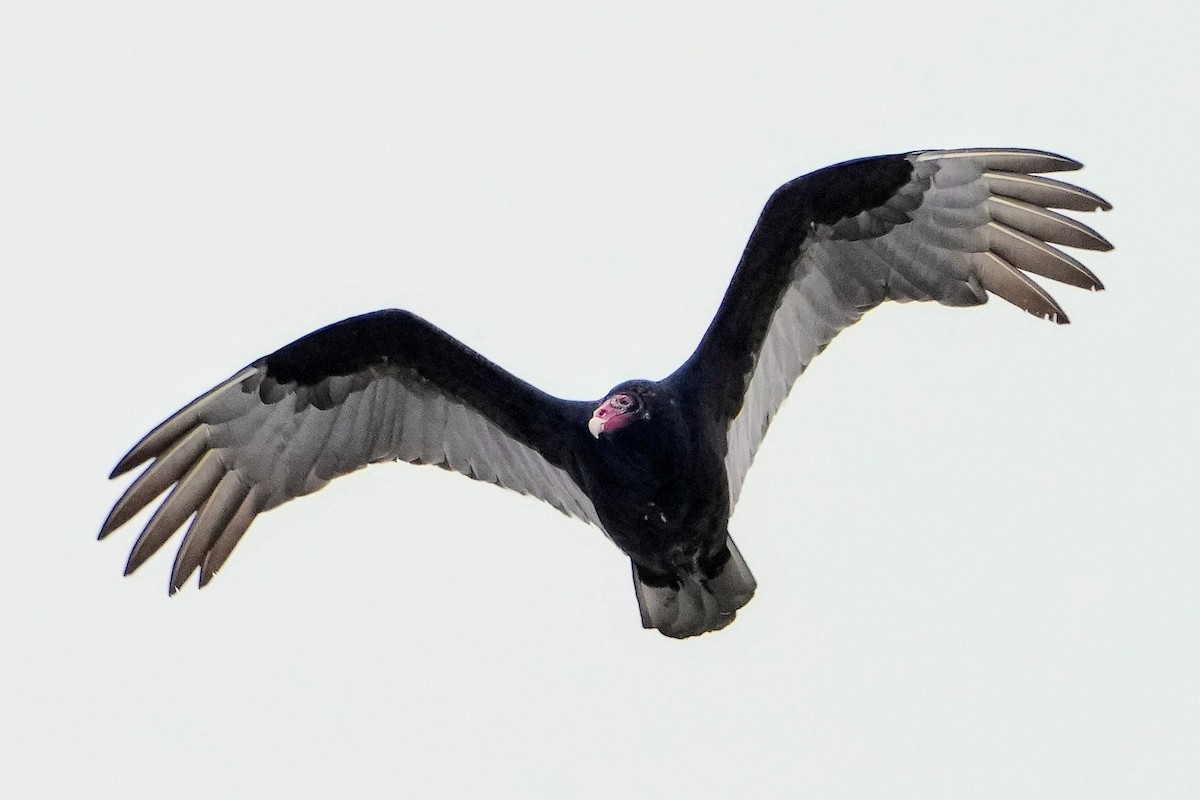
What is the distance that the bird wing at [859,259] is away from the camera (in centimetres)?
702

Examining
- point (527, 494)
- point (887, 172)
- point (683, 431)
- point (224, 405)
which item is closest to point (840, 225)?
point (887, 172)

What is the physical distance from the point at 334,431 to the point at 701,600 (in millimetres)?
1883

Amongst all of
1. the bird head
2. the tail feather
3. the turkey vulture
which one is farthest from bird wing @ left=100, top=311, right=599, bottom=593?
the bird head

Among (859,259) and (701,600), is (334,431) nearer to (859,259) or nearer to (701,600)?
(701,600)

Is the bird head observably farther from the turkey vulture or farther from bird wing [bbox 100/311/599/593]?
bird wing [bbox 100/311/599/593]

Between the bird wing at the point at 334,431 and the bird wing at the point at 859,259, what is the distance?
893 millimetres

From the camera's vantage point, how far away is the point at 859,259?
7.23 m

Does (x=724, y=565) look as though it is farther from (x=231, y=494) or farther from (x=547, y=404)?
(x=231, y=494)

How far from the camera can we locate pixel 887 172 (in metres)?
7.11

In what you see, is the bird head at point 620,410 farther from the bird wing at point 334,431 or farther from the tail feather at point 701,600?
the tail feather at point 701,600

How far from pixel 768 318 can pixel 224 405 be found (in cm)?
254

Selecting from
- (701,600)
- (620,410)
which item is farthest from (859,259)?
(701,600)

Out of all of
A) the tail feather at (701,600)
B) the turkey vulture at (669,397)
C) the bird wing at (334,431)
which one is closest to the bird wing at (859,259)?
the turkey vulture at (669,397)

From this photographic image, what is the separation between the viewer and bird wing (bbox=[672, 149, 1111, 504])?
7.02 meters
